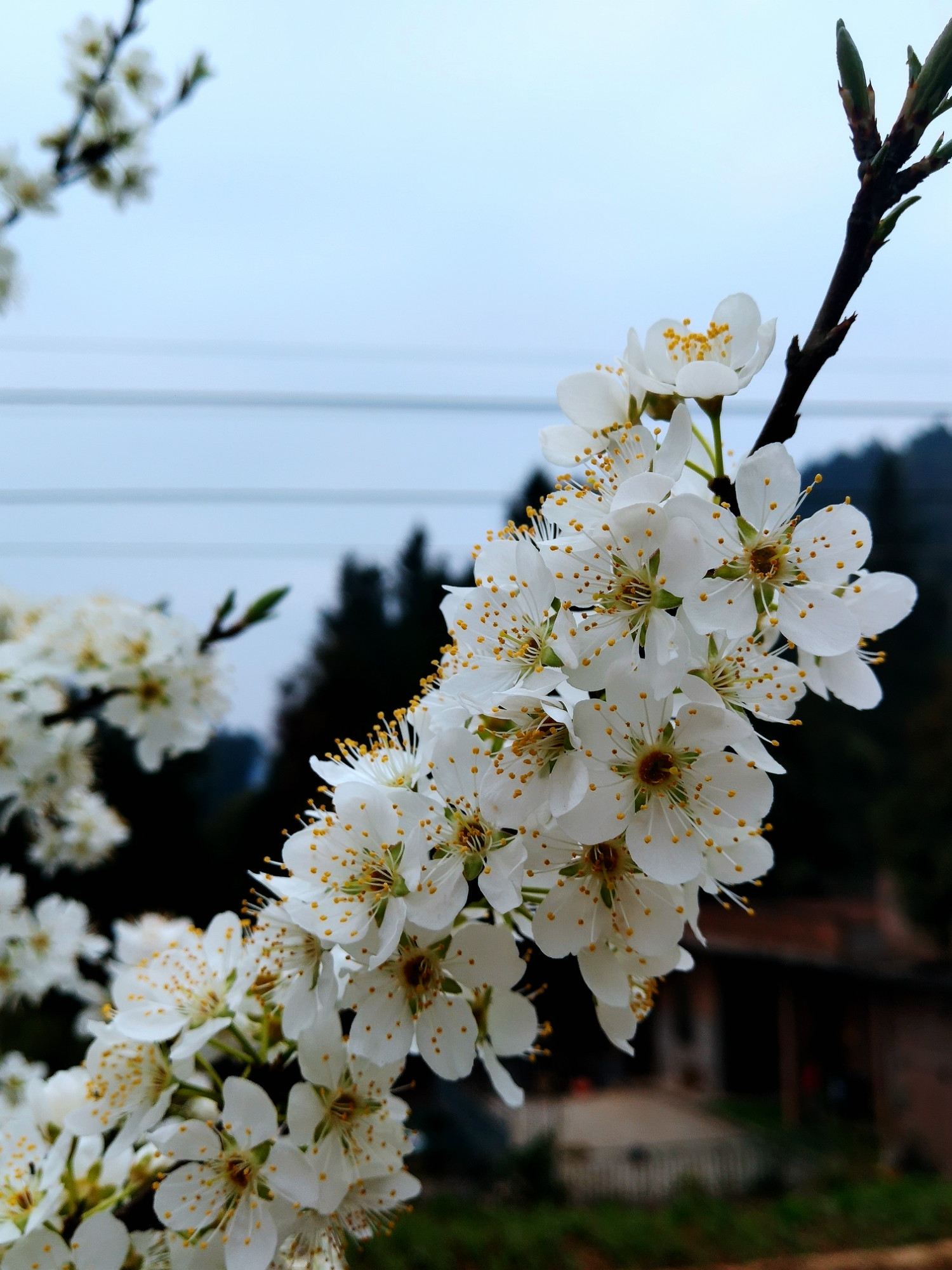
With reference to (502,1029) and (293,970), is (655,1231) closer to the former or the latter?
(502,1029)

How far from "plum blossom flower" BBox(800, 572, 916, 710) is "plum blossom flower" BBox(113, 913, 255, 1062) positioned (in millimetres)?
697

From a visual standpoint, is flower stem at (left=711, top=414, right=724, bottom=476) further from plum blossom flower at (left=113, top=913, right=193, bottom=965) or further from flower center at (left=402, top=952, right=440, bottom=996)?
plum blossom flower at (left=113, top=913, right=193, bottom=965)

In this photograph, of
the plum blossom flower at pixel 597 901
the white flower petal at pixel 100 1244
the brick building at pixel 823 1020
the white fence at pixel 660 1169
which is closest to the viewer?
the plum blossom flower at pixel 597 901

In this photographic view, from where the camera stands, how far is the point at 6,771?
203 cm

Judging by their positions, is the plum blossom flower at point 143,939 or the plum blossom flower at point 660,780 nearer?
the plum blossom flower at point 660,780

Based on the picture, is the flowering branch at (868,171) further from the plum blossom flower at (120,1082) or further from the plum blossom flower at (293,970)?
the plum blossom flower at (120,1082)

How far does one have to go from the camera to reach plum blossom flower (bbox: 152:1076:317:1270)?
99 cm

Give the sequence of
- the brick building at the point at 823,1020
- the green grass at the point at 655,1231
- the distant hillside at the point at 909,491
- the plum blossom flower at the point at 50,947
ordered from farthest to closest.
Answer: the brick building at the point at 823,1020 → the distant hillside at the point at 909,491 → the green grass at the point at 655,1231 → the plum blossom flower at the point at 50,947

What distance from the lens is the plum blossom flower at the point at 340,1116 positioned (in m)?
0.98

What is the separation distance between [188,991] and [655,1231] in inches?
312

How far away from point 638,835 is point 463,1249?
7478mm

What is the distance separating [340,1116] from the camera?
1048 millimetres

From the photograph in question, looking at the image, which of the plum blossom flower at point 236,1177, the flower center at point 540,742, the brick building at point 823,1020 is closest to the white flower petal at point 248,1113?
the plum blossom flower at point 236,1177

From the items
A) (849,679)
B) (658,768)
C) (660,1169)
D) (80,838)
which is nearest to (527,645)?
(658,768)
